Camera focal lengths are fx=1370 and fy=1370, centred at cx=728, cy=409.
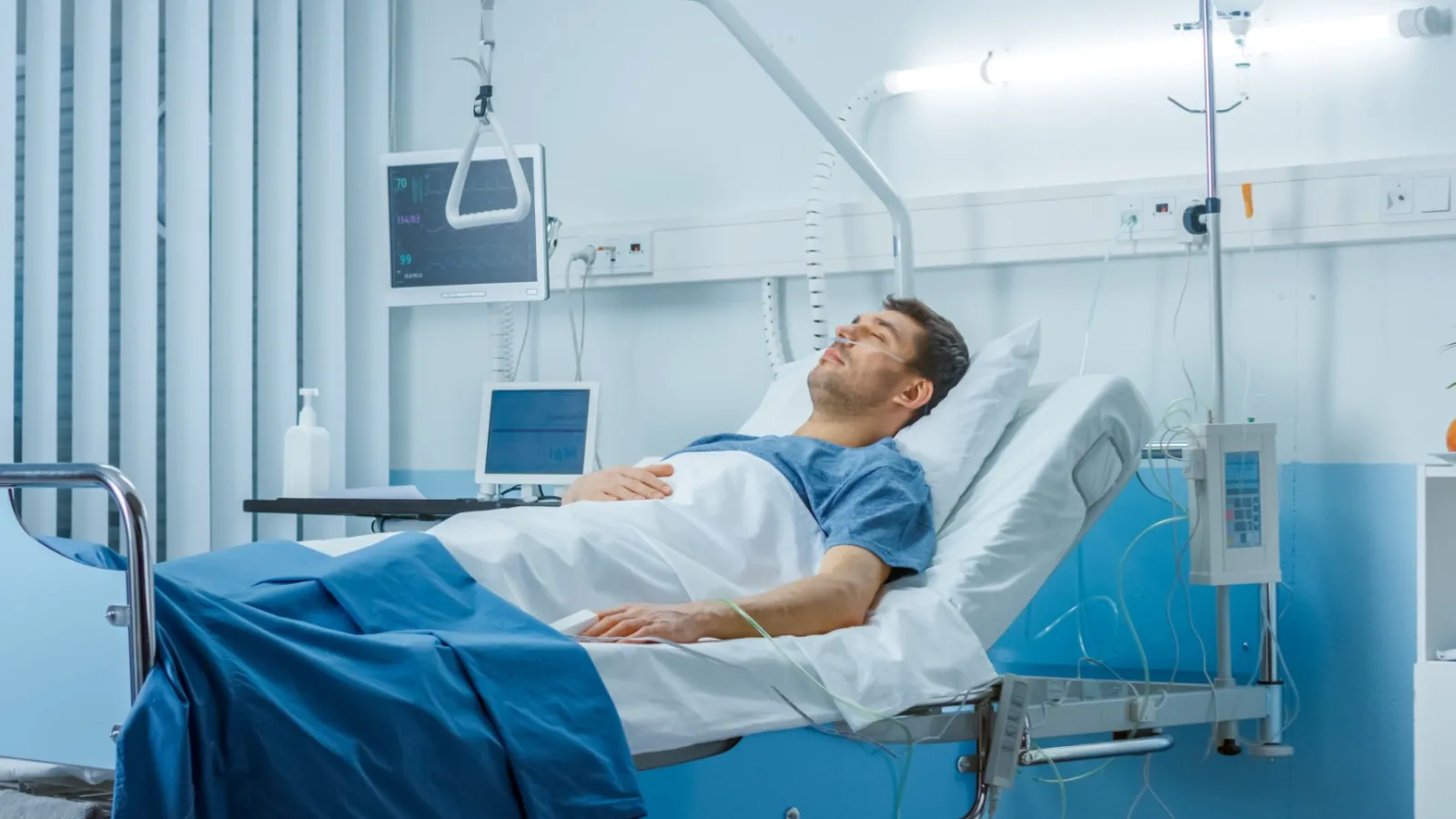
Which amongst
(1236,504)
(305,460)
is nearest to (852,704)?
(1236,504)

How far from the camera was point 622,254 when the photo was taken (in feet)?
9.89

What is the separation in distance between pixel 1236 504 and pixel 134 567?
1706mm

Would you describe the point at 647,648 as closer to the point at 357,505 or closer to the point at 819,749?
the point at 819,749

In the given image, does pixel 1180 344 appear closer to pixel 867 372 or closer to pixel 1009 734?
pixel 867 372

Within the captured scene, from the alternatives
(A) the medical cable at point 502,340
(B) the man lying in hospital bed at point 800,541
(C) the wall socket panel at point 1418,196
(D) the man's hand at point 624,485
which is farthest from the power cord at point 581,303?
(C) the wall socket panel at point 1418,196

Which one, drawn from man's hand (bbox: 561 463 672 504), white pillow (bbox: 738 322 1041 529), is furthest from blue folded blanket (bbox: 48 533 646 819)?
white pillow (bbox: 738 322 1041 529)

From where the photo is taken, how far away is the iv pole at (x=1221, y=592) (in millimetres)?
2193

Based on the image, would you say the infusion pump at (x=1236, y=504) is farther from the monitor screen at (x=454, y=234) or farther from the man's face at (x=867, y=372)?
the monitor screen at (x=454, y=234)

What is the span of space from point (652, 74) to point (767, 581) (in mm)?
1498

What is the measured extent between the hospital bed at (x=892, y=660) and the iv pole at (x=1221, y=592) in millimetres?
54

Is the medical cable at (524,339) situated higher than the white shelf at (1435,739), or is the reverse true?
the medical cable at (524,339)

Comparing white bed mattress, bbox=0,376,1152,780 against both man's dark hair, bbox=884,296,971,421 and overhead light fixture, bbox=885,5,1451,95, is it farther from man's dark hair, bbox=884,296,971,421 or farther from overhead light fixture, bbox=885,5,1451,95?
overhead light fixture, bbox=885,5,1451,95

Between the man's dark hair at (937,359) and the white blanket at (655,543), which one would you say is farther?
the man's dark hair at (937,359)

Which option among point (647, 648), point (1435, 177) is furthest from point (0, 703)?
point (1435, 177)
